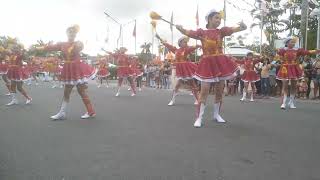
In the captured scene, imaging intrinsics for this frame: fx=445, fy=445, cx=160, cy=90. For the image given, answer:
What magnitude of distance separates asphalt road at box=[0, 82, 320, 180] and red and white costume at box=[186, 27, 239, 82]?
3.14ft

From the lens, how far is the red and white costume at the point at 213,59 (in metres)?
8.62

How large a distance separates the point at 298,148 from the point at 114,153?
2.53m

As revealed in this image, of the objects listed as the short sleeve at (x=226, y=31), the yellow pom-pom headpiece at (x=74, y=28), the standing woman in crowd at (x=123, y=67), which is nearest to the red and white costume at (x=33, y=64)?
the standing woman in crowd at (x=123, y=67)

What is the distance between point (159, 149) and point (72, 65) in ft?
15.0

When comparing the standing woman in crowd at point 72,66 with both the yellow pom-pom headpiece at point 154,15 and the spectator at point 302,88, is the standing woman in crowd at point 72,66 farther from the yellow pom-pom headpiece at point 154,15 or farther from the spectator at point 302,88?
the spectator at point 302,88

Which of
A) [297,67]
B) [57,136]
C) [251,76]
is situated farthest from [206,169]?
[251,76]

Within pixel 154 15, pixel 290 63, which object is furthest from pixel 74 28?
pixel 290 63

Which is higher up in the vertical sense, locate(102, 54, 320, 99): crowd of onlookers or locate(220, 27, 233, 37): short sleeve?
locate(220, 27, 233, 37): short sleeve

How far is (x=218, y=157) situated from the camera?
18.2 ft

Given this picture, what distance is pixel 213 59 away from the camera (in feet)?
28.7

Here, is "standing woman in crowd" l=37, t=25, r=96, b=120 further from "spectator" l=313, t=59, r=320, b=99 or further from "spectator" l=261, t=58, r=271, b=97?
"spectator" l=261, t=58, r=271, b=97

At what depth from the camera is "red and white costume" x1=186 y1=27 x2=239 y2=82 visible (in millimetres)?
8617

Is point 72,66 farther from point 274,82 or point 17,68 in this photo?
point 274,82

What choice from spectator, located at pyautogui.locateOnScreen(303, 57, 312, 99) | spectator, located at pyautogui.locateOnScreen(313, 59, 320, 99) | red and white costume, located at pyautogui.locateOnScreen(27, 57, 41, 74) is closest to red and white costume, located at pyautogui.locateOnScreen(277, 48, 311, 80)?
spectator, located at pyautogui.locateOnScreen(313, 59, 320, 99)
